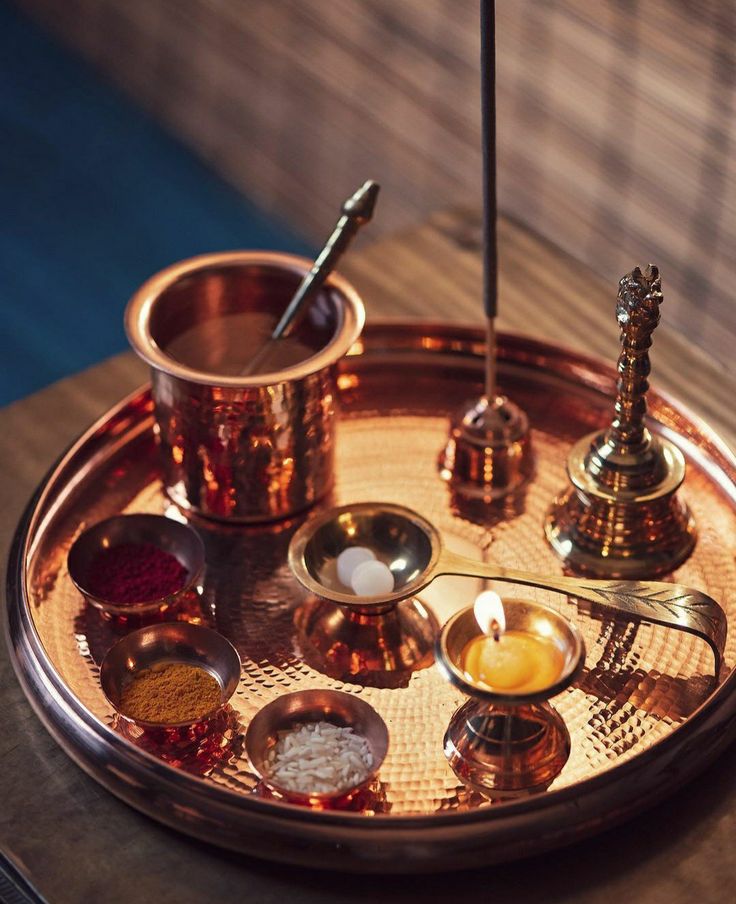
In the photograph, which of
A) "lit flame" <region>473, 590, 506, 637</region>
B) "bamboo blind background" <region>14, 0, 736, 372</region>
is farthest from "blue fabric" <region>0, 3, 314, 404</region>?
"lit flame" <region>473, 590, 506, 637</region>

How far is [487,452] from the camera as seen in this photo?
1.13 metres

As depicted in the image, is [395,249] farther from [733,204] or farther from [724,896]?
[724,896]

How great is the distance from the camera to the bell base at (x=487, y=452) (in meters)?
1.13

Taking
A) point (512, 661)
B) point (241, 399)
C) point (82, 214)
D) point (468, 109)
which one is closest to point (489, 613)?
point (512, 661)

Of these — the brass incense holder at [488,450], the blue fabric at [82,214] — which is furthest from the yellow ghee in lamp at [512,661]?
the blue fabric at [82,214]

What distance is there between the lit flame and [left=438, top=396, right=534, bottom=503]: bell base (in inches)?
8.7

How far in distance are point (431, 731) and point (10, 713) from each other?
11.3 inches

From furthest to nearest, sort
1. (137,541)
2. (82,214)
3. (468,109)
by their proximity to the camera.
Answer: (82,214) → (468,109) → (137,541)

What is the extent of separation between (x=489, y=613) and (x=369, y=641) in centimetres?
11

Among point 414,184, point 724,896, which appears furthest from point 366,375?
point 414,184

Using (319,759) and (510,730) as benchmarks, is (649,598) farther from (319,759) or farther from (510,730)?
(319,759)

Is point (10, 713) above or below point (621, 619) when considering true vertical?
below

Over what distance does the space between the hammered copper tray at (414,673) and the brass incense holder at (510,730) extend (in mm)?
12

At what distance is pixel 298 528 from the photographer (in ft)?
3.56
